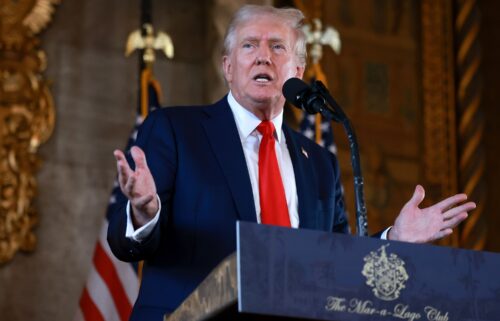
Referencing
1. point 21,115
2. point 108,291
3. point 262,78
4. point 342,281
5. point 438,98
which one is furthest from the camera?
point 438,98

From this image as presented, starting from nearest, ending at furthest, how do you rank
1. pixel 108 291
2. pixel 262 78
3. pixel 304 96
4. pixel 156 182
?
pixel 304 96
pixel 156 182
pixel 262 78
pixel 108 291

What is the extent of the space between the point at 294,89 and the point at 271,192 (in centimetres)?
36

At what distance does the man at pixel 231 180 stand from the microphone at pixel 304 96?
1.01ft

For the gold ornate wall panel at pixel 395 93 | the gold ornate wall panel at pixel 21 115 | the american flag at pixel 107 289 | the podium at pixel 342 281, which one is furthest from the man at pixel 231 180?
the gold ornate wall panel at pixel 395 93

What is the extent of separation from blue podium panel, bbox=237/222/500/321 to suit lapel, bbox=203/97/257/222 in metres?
0.84

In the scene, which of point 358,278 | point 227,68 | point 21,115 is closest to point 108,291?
point 21,115

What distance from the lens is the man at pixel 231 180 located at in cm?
329

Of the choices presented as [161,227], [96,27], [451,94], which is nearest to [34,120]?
[96,27]

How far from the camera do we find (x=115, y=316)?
6395 mm

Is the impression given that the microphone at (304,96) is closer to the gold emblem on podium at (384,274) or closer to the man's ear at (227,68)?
the man's ear at (227,68)

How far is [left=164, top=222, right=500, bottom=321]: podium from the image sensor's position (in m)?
2.54

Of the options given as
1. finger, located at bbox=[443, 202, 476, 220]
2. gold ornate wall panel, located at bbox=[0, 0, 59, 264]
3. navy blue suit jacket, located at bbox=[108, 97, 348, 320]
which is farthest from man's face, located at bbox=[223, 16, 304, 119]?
gold ornate wall panel, located at bbox=[0, 0, 59, 264]

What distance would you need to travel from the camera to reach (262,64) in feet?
12.7

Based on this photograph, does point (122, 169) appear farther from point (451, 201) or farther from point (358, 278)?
point (451, 201)
